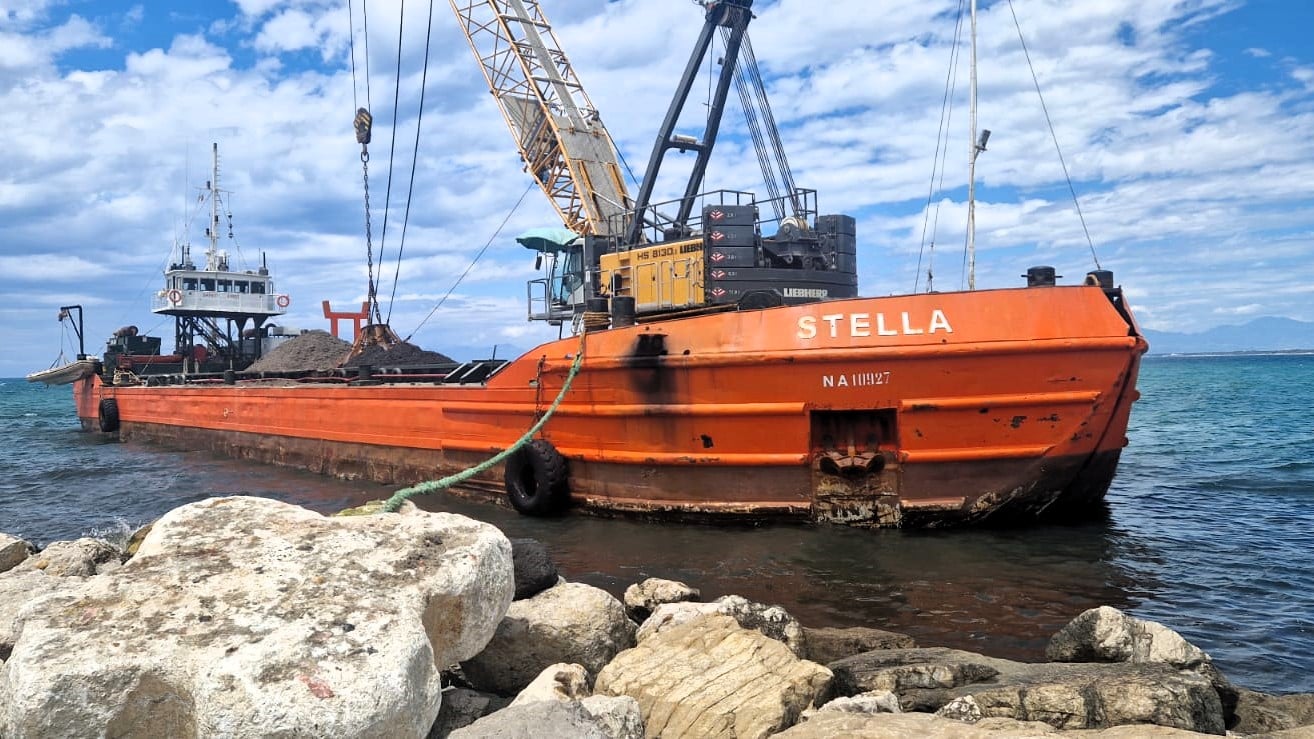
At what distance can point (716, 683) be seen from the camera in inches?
139

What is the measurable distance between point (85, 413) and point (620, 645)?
2957 centimetres

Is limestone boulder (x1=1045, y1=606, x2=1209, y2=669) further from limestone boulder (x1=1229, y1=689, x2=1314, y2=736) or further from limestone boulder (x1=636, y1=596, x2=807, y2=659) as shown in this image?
limestone boulder (x1=636, y1=596, x2=807, y2=659)

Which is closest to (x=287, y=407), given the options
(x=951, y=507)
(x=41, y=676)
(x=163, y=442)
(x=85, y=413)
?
(x=163, y=442)

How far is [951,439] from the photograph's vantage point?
24.9 ft

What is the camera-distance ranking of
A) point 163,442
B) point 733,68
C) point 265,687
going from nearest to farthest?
1. point 265,687
2. point 733,68
3. point 163,442

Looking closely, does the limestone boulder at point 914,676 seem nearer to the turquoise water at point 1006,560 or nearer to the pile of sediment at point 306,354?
the turquoise water at point 1006,560

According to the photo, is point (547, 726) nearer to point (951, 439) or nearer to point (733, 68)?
point (951, 439)

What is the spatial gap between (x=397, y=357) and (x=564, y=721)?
45.1 feet

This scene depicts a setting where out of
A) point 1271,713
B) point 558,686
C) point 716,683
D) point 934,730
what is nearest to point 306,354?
point 558,686

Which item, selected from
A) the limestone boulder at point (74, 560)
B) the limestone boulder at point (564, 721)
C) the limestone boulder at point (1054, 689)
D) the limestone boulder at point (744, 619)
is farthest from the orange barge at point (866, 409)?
the limestone boulder at point (564, 721)

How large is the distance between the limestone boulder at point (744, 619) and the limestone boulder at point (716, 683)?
14.8 inches

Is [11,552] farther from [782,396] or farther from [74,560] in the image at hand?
[782,396]

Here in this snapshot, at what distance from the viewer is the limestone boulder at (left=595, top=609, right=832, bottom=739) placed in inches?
132

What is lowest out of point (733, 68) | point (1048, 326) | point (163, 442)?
point (163, 442)
